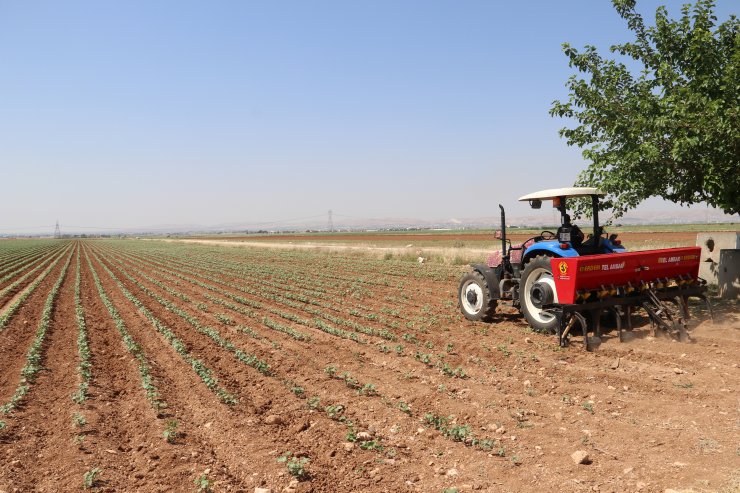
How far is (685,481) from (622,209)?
7.03 metres

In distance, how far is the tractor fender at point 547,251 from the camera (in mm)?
7840

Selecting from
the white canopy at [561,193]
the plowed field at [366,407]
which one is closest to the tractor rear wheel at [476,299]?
the plowed field at [366,407]

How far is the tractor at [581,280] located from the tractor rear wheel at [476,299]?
0.7 inches

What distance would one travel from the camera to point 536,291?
7.73 m

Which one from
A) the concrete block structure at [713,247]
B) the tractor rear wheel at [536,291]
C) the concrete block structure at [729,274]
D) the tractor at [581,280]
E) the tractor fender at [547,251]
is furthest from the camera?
the concrete block structure at [713,247]

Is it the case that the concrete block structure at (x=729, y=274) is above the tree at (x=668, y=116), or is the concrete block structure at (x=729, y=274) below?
below

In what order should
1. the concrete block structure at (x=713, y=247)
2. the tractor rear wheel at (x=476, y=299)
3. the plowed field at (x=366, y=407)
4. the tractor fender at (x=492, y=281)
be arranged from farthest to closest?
the concrete block structure at (x=713, y=247), the tractor rear wheel at (x=476, y=299), the tractor fender at (x=492, y=281), the plowed field at (x=366, y=407)

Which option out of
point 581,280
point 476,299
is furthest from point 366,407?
point 476,299

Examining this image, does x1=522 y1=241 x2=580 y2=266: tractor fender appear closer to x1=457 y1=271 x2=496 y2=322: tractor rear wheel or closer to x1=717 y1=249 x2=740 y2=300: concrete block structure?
x1=457 y1=271 x2=496 y2=322: tractor rear wheel

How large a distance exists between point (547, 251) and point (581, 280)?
131 centimetres

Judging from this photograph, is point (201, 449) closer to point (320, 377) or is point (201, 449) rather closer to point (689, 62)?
point (320, 377)

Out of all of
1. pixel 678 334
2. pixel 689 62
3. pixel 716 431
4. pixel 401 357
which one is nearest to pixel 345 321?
pixel 401 357

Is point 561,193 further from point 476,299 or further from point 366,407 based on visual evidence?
point 366,407

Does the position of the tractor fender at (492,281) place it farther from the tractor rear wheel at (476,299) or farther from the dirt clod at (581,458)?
the dirt clod at (581,458)
